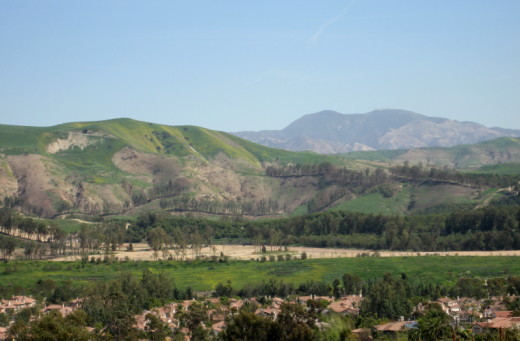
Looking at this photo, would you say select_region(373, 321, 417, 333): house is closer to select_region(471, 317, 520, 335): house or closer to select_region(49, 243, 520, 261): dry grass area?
select_region(471, 317, 520, 335): house

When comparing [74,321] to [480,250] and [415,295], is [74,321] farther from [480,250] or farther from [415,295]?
[480,250]

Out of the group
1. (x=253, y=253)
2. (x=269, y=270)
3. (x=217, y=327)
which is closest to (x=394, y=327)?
(x=217, y=327)

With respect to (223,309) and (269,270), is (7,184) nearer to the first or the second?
(269,270)

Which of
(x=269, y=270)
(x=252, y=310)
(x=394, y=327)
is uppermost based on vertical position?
(x=394, y=327)

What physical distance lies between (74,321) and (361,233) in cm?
10060

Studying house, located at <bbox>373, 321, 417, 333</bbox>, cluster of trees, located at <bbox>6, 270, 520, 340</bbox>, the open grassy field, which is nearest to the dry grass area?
the open grassy field

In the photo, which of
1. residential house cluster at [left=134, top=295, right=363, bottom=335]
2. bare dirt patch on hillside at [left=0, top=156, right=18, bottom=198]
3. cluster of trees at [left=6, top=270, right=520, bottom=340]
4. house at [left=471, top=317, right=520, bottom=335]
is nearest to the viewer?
cluster of trees at [left=6, top=270, right=520, bottom=340]

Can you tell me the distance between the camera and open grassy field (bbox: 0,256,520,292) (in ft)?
301

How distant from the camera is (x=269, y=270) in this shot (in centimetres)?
10275

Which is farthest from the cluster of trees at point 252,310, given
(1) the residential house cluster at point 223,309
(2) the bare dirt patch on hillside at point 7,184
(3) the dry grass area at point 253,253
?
(2) the bare dirt patch on hillside at point 7,184

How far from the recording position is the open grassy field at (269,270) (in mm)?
91750

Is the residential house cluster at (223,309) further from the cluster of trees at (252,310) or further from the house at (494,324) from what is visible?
the house at (494,324)

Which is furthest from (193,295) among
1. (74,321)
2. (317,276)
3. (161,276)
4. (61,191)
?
(61,191)

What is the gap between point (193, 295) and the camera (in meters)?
79.2
